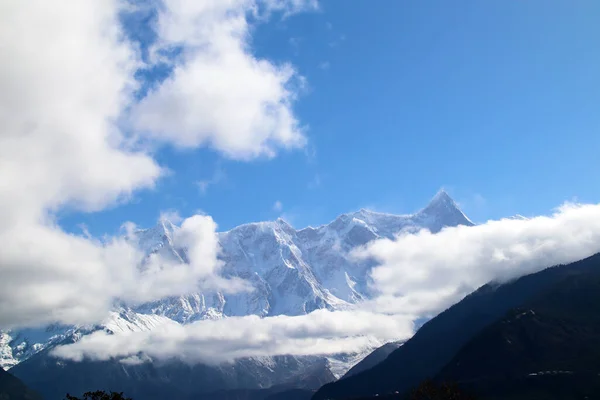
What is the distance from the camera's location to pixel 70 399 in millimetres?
164375

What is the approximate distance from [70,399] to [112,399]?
11.1 metres

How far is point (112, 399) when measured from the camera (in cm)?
16650
